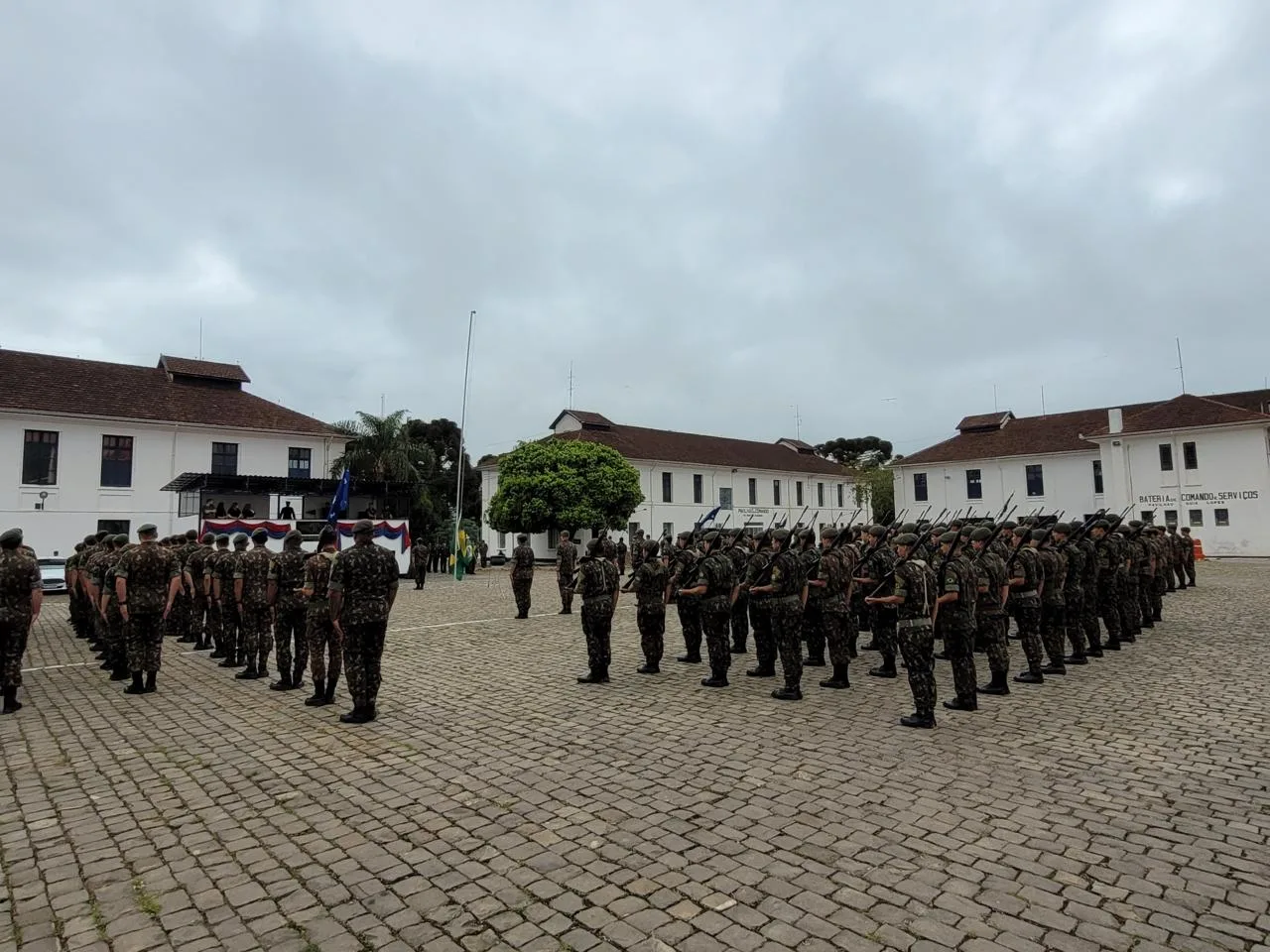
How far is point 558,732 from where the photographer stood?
6.47 metres

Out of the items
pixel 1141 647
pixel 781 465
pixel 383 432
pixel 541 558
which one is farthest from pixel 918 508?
pixel 1141 647

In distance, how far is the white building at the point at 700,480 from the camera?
4831cm

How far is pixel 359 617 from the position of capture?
22.8 ft

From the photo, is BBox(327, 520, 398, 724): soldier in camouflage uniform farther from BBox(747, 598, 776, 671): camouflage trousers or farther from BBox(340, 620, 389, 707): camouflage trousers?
BBox(747, 598, 776, 671): camouflage trousers

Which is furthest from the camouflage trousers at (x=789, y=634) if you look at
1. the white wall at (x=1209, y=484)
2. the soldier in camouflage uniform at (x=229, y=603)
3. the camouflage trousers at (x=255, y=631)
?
the white wall at (x=1209, y=484)

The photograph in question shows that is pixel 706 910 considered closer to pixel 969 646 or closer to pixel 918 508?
pixel 969 646

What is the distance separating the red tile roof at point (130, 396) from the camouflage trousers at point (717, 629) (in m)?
32.1

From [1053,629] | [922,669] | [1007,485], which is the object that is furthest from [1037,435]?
[922,669]

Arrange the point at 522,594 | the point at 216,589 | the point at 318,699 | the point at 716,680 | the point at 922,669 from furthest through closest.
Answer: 1. the point at 522,594
2. the point at 216,589
3. the point at 716,680
4. the point at 318,699
5. the point at 922,669

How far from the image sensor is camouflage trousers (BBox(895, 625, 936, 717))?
6.50 m

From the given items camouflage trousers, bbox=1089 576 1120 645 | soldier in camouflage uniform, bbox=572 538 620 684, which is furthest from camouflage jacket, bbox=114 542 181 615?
camouflage trousers, bbox=1089 576 1120 645

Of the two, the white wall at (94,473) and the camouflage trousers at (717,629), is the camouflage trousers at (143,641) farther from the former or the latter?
the white wall at (94,473)

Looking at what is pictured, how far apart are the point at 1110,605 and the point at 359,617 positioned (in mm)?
10381

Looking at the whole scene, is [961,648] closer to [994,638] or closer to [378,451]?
[994,638]
